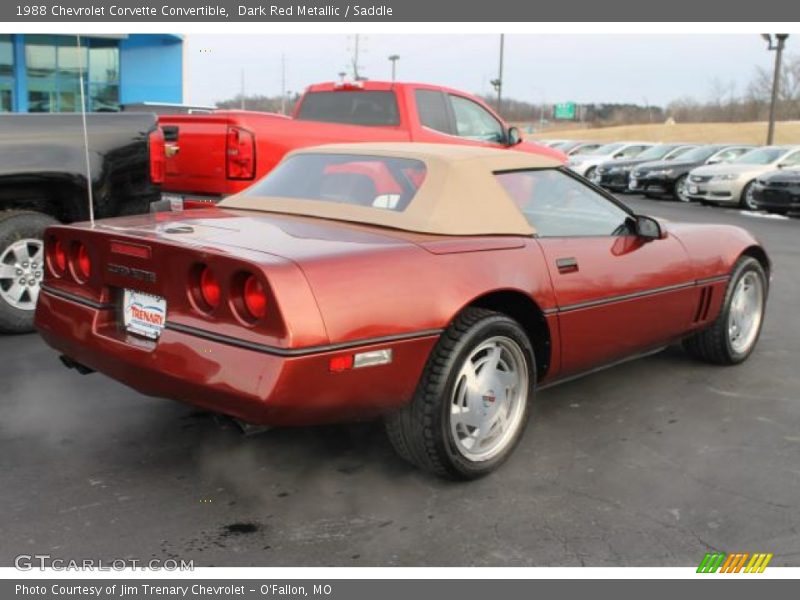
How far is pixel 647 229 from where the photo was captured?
4434 millimetres

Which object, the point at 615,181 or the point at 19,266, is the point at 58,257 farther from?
the point at 615,181

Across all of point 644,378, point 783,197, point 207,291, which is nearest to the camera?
point 207,291

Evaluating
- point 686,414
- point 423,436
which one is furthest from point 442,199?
point 686,414

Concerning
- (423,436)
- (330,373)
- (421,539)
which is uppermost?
(330,373)

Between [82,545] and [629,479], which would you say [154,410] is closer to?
[82,545]

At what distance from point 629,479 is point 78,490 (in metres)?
2.31

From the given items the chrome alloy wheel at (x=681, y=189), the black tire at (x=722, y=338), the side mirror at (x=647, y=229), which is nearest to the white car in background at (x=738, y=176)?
the chrome alloy wheel at (x=681, y=189)

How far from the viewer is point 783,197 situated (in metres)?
15.9

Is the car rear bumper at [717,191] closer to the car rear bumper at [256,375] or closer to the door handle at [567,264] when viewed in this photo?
the door handle at [567,264]

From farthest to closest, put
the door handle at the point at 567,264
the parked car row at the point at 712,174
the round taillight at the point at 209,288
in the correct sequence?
the parked car row at the point at 712,174 → the door handle at the point at 567,264 → the round taillight at the point at 209,288

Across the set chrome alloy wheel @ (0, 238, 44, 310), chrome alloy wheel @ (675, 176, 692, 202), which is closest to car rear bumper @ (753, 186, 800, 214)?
chrome alloy wheel @ (675, 176, 692, 202)

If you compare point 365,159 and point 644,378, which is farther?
point 644,378

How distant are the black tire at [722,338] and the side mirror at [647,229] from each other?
0.96 meters

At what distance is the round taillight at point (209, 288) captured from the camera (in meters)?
3.07
